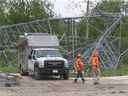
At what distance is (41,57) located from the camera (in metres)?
34.1

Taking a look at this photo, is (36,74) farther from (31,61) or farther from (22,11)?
(22,11)

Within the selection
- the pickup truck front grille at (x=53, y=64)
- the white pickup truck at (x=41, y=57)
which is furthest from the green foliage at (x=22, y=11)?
the pickup truck front grille at (x=53, y=64)

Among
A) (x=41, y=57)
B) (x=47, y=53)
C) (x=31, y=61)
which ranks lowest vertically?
(x=31, y=61)

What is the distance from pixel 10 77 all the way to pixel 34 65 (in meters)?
6.16

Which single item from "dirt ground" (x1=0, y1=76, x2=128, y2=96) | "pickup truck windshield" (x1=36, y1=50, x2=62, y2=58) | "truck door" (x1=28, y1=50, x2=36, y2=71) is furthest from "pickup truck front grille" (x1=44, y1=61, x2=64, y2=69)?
"dirt ground" (x1=0, y1=76, x2=128, y2=96)

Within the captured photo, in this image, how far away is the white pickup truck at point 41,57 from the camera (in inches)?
1307

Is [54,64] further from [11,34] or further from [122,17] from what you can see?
[11,34]

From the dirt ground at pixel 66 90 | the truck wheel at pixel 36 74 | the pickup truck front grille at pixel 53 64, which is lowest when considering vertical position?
the truck wheel at pixel 36 74

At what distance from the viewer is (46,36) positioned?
3734cm

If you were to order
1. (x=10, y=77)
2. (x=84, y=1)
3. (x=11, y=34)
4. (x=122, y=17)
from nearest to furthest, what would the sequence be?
(x=10, y=77)
(x=122, y=17)
(x=11, y=34)
(x=84, y=1)

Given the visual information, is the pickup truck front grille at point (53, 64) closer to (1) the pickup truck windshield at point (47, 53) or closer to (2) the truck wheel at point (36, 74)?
(2) the truck wheel at point (36, 74)


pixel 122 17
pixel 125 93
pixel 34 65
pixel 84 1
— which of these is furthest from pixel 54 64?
pixel 84 1

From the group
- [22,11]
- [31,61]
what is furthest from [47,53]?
[22,11]

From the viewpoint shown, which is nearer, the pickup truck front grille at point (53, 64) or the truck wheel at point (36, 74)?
the pickup truck front grille at point (53, 64)
